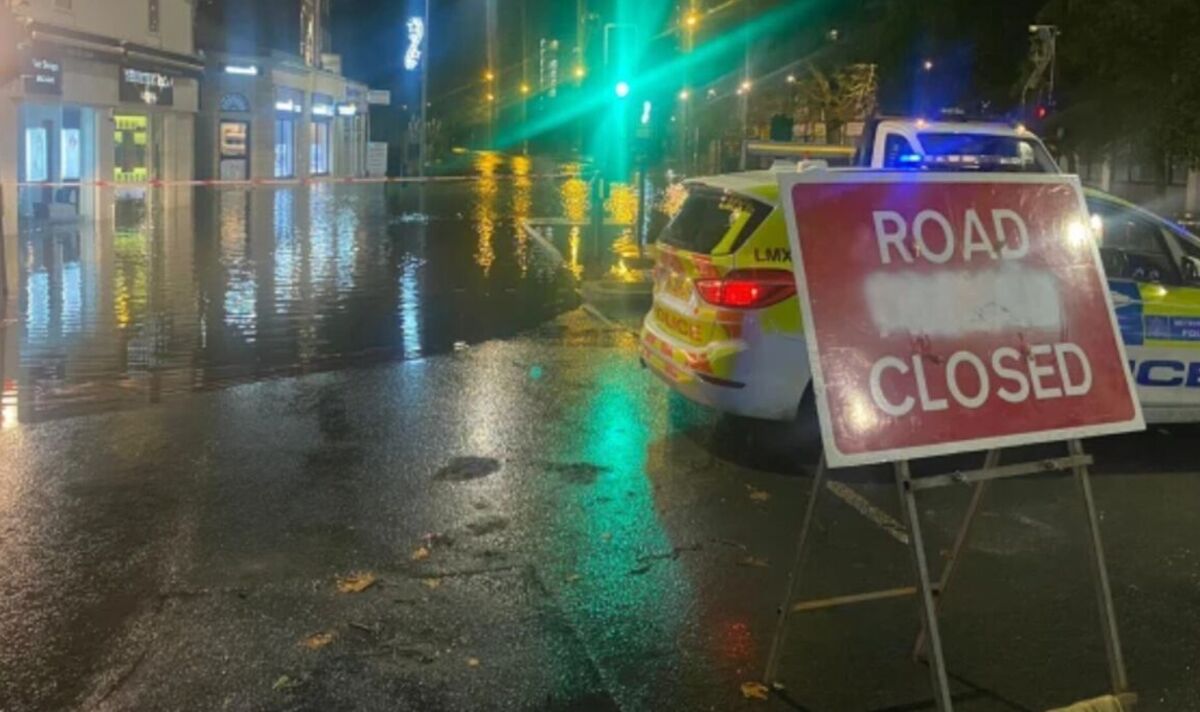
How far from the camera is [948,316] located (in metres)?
4.12

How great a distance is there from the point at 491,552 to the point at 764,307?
2.32m

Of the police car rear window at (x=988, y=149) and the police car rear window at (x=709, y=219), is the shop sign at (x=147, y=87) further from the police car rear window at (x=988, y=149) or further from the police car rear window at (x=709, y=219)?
the police car rear window at (x=709, y=219)

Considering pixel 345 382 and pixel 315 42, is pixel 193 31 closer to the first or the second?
pixel 315 42

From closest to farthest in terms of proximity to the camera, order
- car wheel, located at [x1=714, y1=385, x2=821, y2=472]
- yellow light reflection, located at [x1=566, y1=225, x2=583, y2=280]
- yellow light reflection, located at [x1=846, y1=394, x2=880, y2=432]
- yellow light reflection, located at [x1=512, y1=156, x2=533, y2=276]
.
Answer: yellow light reflection, located at [x1=846, y1=394, x2=880, y2=432], car wheel, located at [x1=714, y1=385, x2=821, y2=472], yellow light reflection, located at [x1=566, y1=225, x2=583, y2=280], yellow light reflection, located at [x1=512, y1=156, x2=533, y2=276]

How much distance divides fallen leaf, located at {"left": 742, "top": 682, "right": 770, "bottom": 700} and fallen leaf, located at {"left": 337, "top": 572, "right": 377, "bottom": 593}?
1830 millimetres

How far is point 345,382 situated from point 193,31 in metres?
30.5

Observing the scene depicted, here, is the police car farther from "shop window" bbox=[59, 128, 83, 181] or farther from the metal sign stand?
"shop window" bbox=[59, 128, 83, 181]

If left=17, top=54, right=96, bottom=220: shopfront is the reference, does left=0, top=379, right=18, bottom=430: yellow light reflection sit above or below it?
below

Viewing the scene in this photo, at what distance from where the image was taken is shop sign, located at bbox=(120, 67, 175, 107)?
98.0 feet

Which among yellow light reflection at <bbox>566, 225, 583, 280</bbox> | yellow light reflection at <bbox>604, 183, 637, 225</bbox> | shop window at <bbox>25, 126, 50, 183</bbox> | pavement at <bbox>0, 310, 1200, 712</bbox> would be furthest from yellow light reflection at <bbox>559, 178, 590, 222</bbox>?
pavement at <bbox>0, 310, 1200, 712</bbox>

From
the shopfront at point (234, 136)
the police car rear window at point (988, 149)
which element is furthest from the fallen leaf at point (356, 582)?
the shopfront at point (234, 136)

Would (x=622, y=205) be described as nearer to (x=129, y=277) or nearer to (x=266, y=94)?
(x=266, y=94)

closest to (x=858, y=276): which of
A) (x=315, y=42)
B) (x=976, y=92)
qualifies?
(x=976, y=92)

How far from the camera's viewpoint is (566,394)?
9.68 m
